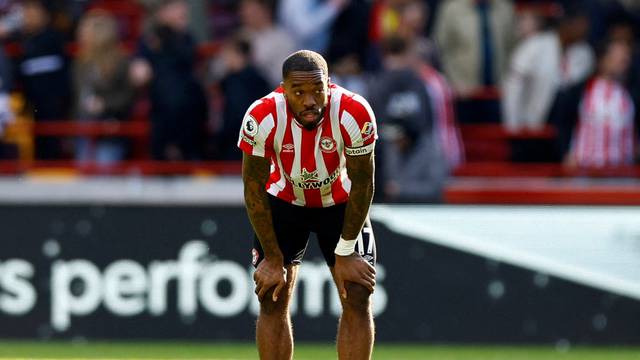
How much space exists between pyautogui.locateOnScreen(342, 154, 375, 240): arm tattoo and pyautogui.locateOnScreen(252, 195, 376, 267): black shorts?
0.33 meters

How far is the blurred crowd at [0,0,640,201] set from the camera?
12648 mm

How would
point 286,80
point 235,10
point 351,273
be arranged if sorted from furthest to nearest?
point 235,10 → point 351,273 → point 286,80

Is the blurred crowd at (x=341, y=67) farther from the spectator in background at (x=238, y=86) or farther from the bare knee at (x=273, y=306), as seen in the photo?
the bare knee at (x=273, y=306)

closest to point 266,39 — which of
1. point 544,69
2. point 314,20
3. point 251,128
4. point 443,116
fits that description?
point 314,20

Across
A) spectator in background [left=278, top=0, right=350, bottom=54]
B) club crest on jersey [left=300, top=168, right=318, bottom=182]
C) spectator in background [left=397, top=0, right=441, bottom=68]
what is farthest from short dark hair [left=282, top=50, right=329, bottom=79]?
spectator in background [left=278, top=0, right=350, bottom=54]

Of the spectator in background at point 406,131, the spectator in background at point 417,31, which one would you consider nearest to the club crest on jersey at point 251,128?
the spectator in background at point 406,131

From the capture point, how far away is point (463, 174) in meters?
12.9

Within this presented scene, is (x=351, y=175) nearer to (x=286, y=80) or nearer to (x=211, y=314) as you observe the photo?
(x=286, y=80)

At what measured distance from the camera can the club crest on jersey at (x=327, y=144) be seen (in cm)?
765

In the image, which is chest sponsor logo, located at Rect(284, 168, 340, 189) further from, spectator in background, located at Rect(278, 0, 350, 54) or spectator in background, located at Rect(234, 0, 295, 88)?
spectator in background, located at Rect(278, 0, 350, 54)

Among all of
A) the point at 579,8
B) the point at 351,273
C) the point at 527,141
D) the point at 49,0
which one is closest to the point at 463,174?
the point at 527,141

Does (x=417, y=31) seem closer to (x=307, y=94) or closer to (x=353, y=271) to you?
(x=353, y=271)

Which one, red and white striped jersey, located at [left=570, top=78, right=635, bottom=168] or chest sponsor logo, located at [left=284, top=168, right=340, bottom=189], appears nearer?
chest sponsor logo, located at [left=284, top=168, right=340, bottom=189]

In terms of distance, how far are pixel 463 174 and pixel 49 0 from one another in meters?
4.30
